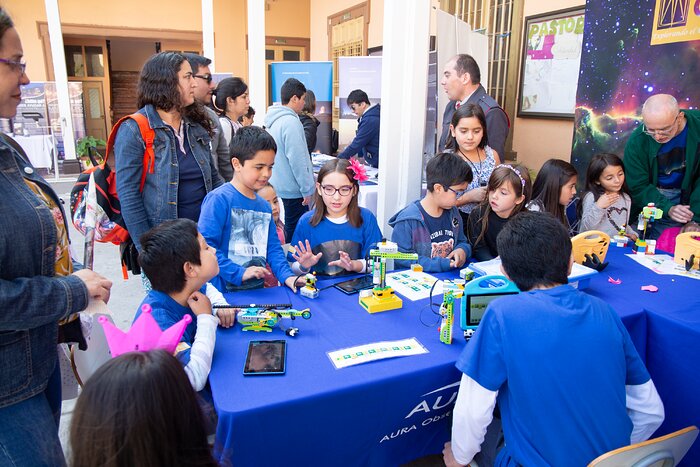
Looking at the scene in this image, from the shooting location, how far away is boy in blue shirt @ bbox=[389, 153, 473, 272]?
2383mm

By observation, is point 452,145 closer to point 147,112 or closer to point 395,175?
point 395,175

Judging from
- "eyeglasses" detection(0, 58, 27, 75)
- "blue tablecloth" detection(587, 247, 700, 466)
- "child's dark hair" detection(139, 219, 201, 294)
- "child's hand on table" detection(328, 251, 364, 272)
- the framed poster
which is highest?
the framed poster

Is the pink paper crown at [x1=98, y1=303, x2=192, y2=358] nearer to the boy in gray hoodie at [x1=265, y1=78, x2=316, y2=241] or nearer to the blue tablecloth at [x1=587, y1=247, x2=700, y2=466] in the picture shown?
the blue tablecloth at [x1=587, y1=247, x2=700, y2=466]

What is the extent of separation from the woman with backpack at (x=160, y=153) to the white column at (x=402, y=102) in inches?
60.2

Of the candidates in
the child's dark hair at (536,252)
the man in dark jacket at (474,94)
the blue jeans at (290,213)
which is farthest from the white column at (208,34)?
the child's dark hair at (536,252)

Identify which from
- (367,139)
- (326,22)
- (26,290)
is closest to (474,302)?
(26,290)

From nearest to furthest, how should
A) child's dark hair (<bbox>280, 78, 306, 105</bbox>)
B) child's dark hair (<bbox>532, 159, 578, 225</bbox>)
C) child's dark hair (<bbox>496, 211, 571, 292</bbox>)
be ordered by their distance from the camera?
child's dark hair (<bbox>496, 211, 571, 292</bbox>)
child's dark hair (<bbox>532, 159, 578, 225</bbox>)
child's dark hair (<bbox>280, 78, 306, 105</bbox>)

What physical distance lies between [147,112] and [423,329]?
62.9 inches

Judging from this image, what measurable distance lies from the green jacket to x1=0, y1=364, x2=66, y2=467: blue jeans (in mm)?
3497

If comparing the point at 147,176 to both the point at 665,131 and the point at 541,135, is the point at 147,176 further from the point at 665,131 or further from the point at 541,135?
the point at 541,135

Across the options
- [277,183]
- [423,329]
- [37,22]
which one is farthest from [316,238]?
[37,22]

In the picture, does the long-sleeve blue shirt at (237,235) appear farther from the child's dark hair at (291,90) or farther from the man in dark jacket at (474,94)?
the child's dark hair at (291,90)

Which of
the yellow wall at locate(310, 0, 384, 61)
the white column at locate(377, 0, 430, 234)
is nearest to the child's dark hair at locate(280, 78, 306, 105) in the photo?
the white column at locate(377, 0, 430, 234)

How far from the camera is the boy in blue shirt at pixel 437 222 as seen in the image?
2383 mm
